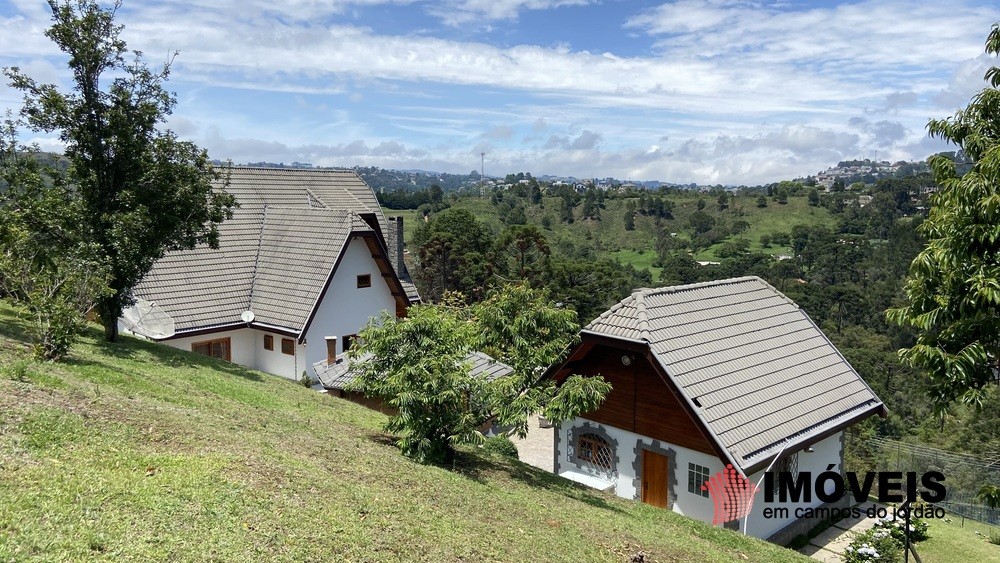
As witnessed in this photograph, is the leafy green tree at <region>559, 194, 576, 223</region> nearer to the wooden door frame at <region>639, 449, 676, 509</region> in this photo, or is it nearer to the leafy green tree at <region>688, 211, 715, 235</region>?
the leafy green tree at <region>688, 211, 715, 235</region>

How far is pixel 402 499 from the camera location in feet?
27.3

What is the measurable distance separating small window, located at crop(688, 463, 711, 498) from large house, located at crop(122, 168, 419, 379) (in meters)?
13.9

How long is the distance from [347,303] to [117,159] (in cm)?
1040

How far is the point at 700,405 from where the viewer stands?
1390 cm

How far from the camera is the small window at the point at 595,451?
16016 mm

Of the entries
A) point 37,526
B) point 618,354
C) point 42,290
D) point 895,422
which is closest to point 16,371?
point 42,290

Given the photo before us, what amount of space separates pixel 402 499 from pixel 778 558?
23.7 feet

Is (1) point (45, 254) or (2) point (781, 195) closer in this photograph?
(1) point (45, 254)

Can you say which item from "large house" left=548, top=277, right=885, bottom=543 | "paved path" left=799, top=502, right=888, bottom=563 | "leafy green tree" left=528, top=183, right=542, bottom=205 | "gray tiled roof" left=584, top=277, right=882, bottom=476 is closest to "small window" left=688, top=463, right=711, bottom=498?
Answer: "large house" left=548, top=277, right=885, bottom=543

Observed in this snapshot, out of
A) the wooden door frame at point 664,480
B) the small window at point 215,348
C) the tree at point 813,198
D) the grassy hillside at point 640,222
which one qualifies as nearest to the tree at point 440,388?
the wooden door frame at point 664,480

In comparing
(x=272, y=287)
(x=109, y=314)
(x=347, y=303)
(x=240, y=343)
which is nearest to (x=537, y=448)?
(x=347, y=303)

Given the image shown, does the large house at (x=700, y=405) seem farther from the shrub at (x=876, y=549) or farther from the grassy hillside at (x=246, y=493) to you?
the shrub at (x=876, y=549)

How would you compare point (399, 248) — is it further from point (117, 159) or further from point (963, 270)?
point (963, 270)

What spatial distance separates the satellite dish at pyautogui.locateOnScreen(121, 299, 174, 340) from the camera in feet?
71.5
